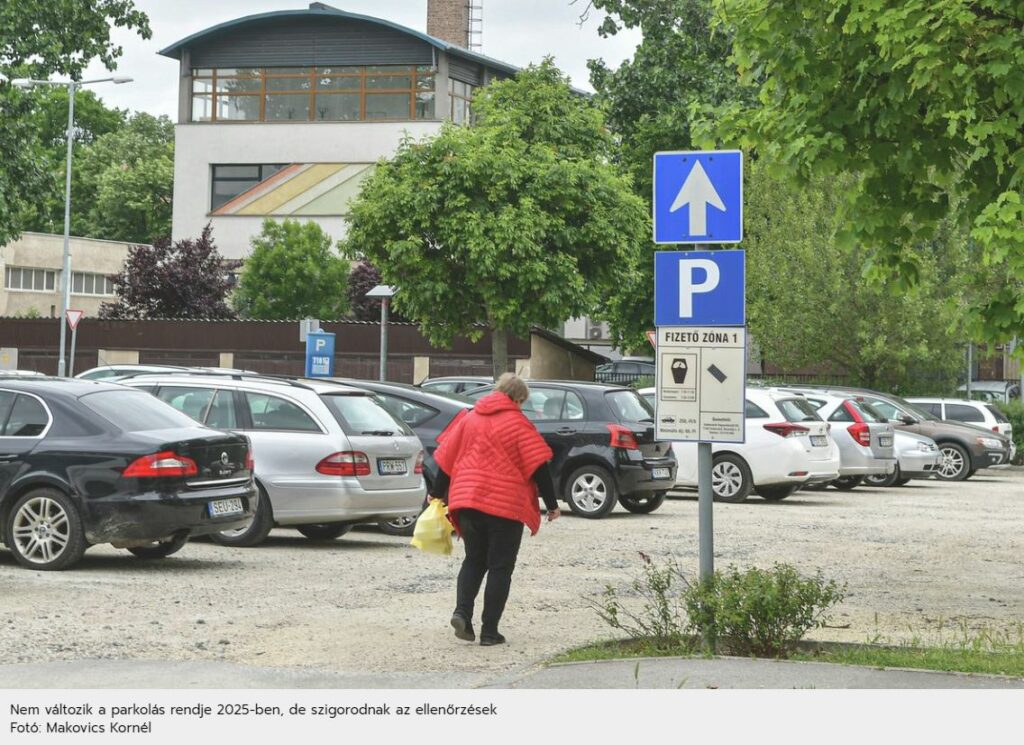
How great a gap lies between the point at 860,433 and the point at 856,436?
0.08 m

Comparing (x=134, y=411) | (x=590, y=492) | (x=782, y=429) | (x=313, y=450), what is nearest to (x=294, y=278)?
(x=782, y=429)

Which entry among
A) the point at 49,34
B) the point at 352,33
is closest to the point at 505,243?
the point at 49,34

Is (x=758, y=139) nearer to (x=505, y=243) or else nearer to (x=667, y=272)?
(x=667, y=272)

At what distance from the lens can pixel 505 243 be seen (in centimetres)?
3566

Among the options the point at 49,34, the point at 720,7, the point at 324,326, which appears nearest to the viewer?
the point at 720,7

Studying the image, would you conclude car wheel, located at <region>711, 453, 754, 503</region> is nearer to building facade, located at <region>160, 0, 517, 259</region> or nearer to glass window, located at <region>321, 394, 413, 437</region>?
glass window, located at <region>321, 394, 413, 437</region>

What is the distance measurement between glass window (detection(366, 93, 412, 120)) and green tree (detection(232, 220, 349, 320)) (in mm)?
9568

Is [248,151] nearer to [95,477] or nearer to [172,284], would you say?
[172,284]

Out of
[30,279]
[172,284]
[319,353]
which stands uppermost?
[30,279]

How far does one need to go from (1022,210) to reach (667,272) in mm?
2543

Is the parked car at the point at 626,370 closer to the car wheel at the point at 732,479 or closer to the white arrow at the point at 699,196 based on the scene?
the car wheel at the point at 732,479

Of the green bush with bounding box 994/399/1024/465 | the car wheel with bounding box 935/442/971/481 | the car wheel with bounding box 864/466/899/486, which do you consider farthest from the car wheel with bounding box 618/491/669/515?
the green bush with bounding box 994/399/1024/465

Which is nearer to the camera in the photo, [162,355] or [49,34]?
[49,34]

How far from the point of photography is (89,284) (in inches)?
2928
